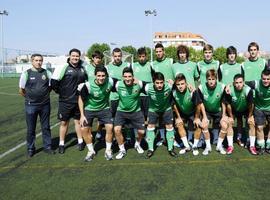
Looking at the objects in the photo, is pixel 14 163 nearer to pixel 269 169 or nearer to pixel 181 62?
pixel 181 62

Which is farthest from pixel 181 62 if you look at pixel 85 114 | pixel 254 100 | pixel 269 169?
pixel 269 169

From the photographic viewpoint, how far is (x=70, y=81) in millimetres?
5801

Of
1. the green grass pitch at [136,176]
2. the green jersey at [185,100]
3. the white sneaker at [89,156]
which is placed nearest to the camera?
the green grass pitch at [136,176]

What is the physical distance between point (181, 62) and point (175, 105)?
85 cm

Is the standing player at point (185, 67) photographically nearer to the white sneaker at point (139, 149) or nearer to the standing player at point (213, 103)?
the standing player at point (213, 103)

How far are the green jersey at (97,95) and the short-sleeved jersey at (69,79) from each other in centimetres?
28

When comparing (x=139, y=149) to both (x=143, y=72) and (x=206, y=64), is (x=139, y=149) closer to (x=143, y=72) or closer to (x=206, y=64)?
(x=143, y=72)

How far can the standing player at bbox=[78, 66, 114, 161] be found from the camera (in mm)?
5535

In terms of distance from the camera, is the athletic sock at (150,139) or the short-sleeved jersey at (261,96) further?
the athletic sock at (150,139)

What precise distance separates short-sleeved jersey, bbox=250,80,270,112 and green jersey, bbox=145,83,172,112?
1464 mm

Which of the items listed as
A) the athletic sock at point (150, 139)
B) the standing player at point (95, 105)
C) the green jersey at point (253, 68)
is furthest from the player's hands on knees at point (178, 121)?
the green jersey at point (253, 68)

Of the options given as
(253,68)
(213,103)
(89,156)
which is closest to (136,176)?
(89,156)

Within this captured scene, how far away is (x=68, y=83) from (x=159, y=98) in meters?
1.61

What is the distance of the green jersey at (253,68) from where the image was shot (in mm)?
6094
